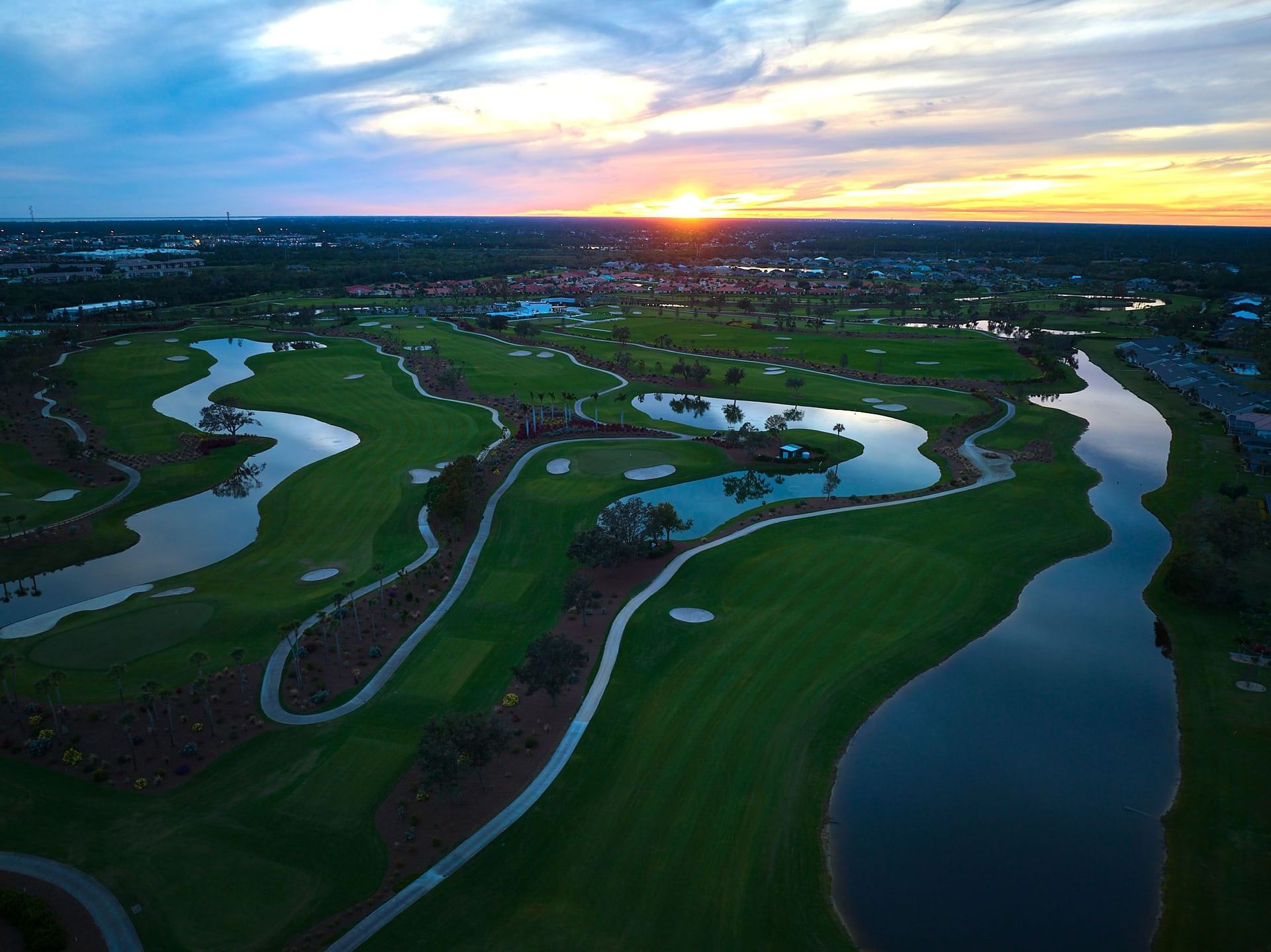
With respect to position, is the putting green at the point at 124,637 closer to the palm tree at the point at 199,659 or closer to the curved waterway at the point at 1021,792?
the palm tree at the point at 199,659

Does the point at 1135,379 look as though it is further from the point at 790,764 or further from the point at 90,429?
the point at 90,429

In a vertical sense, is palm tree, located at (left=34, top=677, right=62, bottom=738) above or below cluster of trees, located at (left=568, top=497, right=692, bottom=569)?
below

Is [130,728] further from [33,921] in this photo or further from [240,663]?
[33,921]

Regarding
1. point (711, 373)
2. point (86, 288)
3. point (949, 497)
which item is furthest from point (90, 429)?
point (86, 288)

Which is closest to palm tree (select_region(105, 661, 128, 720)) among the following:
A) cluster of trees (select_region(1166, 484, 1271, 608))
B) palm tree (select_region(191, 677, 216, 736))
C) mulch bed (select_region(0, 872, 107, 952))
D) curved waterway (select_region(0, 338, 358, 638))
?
palm tree (select_region(191, 677, 216, 736))

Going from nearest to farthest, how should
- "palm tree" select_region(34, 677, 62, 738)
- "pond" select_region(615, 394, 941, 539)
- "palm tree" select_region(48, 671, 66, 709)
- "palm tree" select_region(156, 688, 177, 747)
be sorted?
1. "palm tree" select_region(156, 688, 177, 747)
2. "palm tree" select_region(34, 677, 62, 738)
3. "palm tree" select_region(48, 671, 66, 709)
4. "pond" select_region(615, 394, 941, 539)

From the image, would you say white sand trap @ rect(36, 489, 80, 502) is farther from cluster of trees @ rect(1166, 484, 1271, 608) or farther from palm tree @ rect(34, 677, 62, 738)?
cluster of trees @ rect(1166, 484, 1271, 608)

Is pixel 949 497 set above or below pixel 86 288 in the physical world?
below

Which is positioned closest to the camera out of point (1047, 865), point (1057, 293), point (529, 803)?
point (1047, 865)
